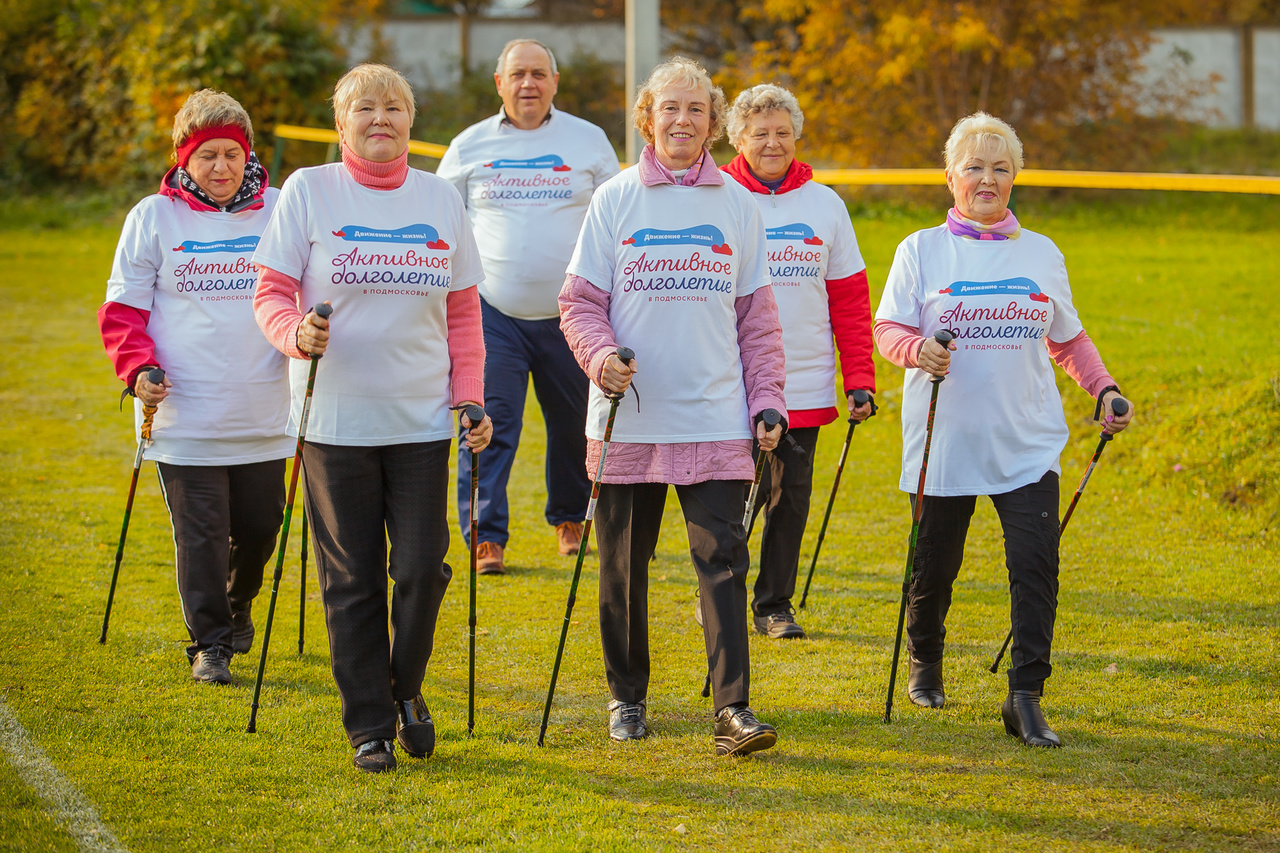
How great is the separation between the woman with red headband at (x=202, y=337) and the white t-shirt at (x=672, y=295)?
4.51 ft

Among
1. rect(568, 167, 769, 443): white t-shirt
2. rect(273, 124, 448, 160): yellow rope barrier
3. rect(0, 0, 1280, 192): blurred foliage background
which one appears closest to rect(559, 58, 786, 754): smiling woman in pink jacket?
rect(568, 167, 769, 443): white t-shirt

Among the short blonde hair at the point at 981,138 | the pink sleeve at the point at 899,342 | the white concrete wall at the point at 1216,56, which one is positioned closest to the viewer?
the pink sleeve at the point at 899,342

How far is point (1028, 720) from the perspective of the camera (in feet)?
14.2

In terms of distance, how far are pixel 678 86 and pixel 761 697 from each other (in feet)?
6.80

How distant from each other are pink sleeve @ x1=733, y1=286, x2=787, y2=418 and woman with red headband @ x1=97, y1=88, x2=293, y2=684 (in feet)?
5.75

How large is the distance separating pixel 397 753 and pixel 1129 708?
240 centimetres

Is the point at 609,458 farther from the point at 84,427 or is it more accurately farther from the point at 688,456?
the point at 84,427

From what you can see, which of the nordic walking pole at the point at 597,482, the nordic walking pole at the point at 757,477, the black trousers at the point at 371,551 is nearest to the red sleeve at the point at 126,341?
the black trousers at the point at 371,551

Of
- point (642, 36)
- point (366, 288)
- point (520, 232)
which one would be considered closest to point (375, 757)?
point (366, 288)

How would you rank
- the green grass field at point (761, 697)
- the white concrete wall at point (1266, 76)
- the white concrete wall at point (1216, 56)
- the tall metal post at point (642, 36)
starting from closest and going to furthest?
the green grass field at point (761, 697) → the tall metal post at point (642, 36) → the white concrete wall at point (1216, 56) → the white concrete wall at point (1266, 76)

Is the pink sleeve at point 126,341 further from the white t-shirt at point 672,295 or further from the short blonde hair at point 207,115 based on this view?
the white t-shirt at point 672,295

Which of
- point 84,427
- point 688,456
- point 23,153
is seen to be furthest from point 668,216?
point 23,153

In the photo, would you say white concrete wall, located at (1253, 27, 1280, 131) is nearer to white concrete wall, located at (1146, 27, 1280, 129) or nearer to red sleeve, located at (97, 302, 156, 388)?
white concrete wall, located at (1146, 27, 1280, 129)

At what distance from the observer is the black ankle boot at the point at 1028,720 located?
4309 millimetres
